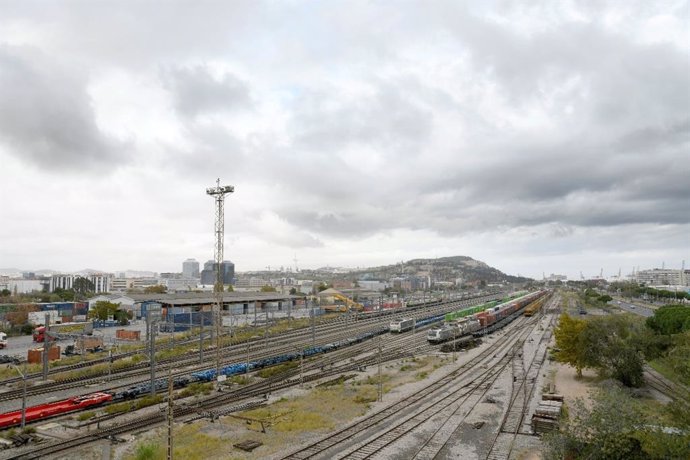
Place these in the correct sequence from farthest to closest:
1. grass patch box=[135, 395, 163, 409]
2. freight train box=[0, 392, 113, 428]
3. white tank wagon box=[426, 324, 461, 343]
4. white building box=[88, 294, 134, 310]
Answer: white building box=[88, 294, 134, 310]
white tank wagon box=[426, 324, 461, 343]
grass patch box=[135, 395, 163, 409]
freight train box=[0, 392, 113, 428]

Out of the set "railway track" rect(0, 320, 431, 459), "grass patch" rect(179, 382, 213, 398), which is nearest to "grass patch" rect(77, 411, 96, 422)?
"railway track" rect(0, 320, 431, 459)

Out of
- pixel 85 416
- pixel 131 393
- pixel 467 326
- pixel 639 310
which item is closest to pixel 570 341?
pixel 467 326

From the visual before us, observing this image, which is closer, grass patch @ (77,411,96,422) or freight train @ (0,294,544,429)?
freight train @ (0,294,544,429)

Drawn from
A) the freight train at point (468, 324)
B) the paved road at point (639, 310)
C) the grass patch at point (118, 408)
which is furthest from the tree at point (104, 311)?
the paved road at point (639, 310)

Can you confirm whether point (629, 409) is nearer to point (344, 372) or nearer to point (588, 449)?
point (588, 449)

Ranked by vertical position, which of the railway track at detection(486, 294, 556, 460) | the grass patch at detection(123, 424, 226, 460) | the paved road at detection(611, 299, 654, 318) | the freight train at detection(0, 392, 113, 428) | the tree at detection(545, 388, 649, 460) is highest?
the tree at detection(545, 388, 649, 460)

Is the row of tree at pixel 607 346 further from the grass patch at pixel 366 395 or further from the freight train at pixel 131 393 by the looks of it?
the freight train at pixel 131 393

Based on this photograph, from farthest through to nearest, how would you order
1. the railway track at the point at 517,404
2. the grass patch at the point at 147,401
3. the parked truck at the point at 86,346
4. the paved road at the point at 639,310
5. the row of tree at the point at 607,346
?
1. the paved road at the point at 639,310
2. the parked truck at the point at 86,346
3. the row of tree at the point at 607,346
4. the grass patch at the point at 147,401
5. the railway track at the point at 517,404

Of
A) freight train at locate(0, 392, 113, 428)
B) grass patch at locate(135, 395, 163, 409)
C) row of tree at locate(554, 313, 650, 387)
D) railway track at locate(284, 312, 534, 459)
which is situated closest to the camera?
railway track at locate(284, 312, 534, 459)

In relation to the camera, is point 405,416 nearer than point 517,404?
Yes

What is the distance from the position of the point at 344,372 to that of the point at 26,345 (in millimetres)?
42484

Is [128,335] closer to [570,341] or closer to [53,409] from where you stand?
[53,409]

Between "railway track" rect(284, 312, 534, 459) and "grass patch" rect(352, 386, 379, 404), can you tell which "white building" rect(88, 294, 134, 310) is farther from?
"railway track" rect(284, 312, 534, 459)

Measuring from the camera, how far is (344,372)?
40.8 m
